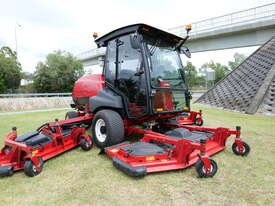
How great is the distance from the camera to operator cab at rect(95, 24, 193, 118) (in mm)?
3414

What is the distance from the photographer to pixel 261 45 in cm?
1462

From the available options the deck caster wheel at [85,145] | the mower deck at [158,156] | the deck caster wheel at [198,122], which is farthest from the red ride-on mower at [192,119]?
the deck caster wheel at [85,145]

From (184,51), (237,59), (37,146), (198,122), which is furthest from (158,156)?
(237,59)

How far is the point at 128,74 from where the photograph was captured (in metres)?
3.75

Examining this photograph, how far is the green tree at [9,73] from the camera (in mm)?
24953

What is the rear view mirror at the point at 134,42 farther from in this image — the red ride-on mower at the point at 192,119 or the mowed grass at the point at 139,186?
the red ride-on mower at the point at 192,119

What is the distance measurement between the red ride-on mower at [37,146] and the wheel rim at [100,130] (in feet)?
0.75

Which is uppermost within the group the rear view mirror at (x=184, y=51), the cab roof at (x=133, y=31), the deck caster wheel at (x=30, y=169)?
the cab roof at (x=133, y=31)

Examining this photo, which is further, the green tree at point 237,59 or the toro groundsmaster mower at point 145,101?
the green tree at point 237,59

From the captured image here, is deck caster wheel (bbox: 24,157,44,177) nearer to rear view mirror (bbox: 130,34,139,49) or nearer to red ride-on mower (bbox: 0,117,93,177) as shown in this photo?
red ride-on mower (bbox: 0,117,93,177)

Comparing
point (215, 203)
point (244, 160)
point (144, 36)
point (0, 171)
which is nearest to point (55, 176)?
point (0, 171)

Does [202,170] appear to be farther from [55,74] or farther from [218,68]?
[218,68]

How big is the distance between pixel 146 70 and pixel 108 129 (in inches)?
52.4

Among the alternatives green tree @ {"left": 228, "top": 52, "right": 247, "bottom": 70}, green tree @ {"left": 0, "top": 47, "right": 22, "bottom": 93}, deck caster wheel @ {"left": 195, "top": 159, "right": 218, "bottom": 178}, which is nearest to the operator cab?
deck caster wheel @ {"left": 195, "top": 159, "right": 218, "bottom": 178}
